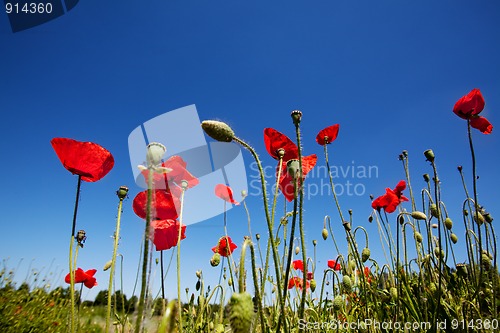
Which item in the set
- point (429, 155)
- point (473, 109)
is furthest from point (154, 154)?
point (473, 109)

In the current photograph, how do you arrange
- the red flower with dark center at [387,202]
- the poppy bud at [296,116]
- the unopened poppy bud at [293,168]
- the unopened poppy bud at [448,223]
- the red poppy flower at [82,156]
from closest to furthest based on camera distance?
1. the unopened poppy bud at [293,168]
2. the poppy bud at [296,116]
3. the red poppy flower at [82,156]
4. the unopened poppy bud at [448,223]
5. the red flower with dark center at [387,202]

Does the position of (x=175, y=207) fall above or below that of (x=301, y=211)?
above

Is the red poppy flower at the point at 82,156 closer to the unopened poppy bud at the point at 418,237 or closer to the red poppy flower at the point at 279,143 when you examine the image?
the red poppy flower at the point at 279,143

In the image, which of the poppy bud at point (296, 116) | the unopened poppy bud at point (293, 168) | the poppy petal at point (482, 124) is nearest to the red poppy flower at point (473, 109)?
the poppy petal at point (482, 124)

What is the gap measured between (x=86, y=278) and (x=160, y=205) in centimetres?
262

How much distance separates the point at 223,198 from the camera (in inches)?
122

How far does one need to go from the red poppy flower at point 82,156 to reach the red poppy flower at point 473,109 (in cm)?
276

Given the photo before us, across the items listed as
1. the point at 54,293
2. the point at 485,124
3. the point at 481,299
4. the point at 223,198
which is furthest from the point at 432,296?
the point at 54,293

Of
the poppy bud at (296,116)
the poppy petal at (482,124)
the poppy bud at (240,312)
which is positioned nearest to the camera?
the poppy bud at (240,312)

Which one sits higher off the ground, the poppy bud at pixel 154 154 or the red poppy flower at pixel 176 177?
the red poppy flower at pixel 176 177

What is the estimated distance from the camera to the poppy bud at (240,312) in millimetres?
872

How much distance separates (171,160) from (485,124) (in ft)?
8.57

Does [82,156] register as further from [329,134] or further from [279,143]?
[329,134]

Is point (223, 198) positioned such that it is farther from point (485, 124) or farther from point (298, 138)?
point (485, 124)
